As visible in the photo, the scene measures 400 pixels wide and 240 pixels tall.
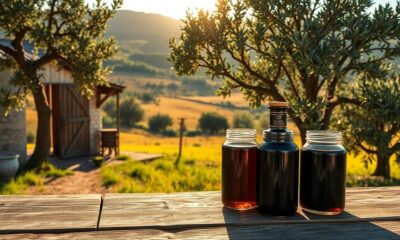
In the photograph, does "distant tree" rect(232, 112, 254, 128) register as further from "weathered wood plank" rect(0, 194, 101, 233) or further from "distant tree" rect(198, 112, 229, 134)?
"weathered wood plank" rect(0, 194, 101, 233)

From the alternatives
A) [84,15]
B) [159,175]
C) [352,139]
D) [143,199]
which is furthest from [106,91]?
[143,199]

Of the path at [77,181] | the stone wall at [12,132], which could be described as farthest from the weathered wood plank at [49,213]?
the stone wall at [12,132]

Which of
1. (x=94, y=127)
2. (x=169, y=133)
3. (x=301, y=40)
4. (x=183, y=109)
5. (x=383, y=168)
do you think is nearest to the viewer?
(x=301, y=40)

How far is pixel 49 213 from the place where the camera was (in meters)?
1.99

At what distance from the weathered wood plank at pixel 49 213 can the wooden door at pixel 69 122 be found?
1326 centimetres

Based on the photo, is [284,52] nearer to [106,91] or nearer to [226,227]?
[226,227]

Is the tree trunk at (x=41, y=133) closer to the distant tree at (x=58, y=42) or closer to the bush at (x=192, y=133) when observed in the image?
the distant tree at (x=58, y=42)

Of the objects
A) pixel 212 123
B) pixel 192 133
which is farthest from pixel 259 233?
pixel 212 123

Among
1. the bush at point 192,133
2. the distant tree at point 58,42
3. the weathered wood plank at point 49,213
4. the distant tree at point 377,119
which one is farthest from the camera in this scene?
the bush at point 192,133

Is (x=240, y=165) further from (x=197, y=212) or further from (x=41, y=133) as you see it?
(x=41, y=133)

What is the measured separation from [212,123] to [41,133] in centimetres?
4805

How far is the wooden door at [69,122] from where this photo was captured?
588 inches

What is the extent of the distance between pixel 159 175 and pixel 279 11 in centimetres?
653

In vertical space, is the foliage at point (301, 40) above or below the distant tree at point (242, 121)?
above
